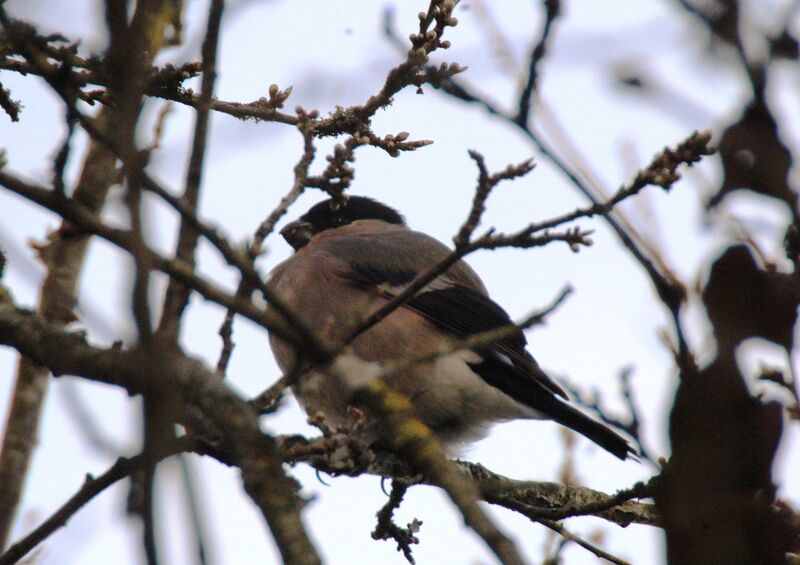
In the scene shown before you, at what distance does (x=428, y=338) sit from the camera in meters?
5.06

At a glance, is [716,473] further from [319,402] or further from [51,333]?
[319,402]

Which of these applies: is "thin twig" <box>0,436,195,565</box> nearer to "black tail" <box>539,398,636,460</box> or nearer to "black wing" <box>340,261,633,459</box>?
"black wing" <box>340,261,633,459</box>

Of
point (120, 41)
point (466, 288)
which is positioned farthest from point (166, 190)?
point (466, 288)

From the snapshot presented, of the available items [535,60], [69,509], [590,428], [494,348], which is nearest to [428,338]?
[494,348]

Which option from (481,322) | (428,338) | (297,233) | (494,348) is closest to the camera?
(494,348)

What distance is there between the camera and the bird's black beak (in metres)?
6.41

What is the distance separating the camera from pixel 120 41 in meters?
1.36

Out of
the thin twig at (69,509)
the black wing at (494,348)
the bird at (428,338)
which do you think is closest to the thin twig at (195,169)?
the thin twig at (69,509)

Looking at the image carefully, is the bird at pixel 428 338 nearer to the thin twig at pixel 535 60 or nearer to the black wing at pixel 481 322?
the black wing at pixel 481 322

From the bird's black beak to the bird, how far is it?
A: 1.45 feet

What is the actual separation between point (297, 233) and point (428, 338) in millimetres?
1654

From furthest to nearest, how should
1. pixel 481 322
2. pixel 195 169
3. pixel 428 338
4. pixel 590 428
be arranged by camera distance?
1. pixel 481 322
2. pixel 428 338
3. pixel 590 428
4. pixel 195 169

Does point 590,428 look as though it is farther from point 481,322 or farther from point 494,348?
point 481,322

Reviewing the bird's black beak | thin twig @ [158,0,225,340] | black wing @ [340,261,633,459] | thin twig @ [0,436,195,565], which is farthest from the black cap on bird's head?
thin twig @ [158,0,225,340]
